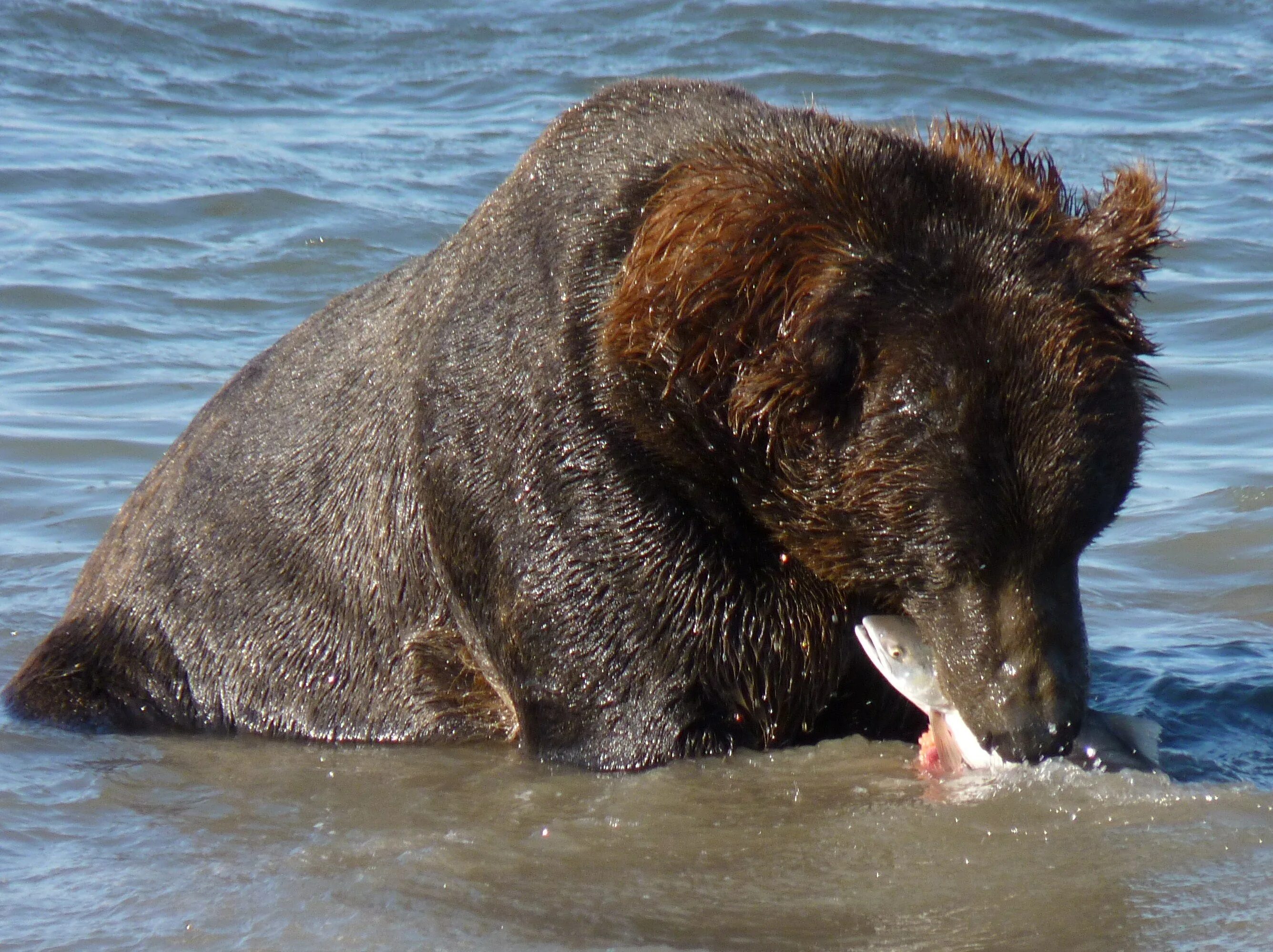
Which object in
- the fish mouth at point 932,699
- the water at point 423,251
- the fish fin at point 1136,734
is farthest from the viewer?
the fish fin at point 1136,734

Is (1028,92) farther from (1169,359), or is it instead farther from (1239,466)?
(1239,466)

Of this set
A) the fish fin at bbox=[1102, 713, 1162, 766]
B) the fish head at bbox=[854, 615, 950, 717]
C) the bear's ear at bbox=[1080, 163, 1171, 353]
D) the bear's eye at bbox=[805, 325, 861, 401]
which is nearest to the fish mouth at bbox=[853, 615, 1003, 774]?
the fish head at bbox=[854, 615, 950, 717]

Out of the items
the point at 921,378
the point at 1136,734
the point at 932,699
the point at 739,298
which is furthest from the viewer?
the point at 1136,734

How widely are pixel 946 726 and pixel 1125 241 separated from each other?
1272mm

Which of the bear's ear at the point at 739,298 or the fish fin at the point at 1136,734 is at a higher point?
the bear's ear at the point at 739,298

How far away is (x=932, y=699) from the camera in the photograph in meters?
4.47

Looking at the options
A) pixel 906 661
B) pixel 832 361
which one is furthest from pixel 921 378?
pixel 906 661

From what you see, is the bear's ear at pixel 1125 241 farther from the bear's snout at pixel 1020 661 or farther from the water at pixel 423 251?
the water at pixel 423 251

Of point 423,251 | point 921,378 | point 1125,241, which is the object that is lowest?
point 423,251

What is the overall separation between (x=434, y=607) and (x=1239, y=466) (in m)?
4.90

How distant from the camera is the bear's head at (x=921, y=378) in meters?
4.18

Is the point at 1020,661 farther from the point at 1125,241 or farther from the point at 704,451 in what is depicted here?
the point at 1125,241

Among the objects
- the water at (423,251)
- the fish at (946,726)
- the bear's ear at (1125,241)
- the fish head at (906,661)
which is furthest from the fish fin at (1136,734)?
the bear's ear at (1125,241)

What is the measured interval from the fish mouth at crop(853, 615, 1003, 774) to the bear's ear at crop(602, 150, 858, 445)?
1.88 feet
